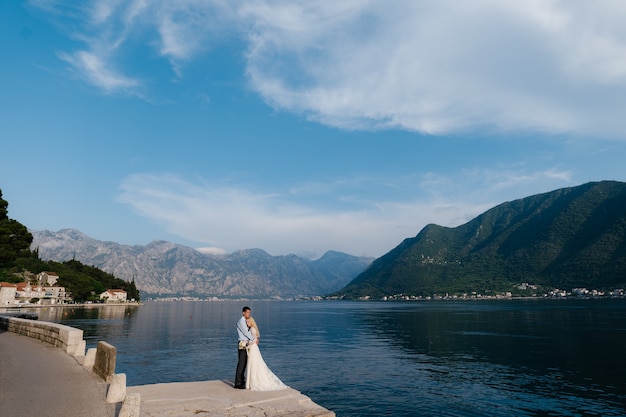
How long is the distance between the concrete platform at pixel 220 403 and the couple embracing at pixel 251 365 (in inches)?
14.7

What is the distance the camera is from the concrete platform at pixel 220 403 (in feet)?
39.5

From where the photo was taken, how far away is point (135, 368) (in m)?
35.6

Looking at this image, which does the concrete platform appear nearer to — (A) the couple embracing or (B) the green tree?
(A) the couple embracing

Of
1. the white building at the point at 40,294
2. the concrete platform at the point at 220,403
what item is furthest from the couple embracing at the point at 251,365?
the white building at the point at 40,294

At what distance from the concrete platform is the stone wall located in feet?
31.5

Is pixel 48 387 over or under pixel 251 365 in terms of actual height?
under

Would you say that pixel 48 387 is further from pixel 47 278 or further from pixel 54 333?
pixel 47 278

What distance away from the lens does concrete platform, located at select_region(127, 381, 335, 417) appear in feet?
39.5

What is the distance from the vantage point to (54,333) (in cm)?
2516

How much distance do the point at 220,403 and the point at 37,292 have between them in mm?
184603

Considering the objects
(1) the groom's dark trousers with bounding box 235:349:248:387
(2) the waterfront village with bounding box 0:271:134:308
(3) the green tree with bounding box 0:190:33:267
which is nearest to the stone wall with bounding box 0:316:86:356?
(3) the green tree with bounding box 0:190:33:267

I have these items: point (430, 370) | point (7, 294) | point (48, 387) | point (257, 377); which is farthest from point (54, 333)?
point (7, 294)

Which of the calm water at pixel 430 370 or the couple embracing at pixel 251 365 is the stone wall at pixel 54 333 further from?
the couple embracing at pixel 251 365

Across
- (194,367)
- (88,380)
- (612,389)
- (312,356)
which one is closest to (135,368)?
(194,367)
